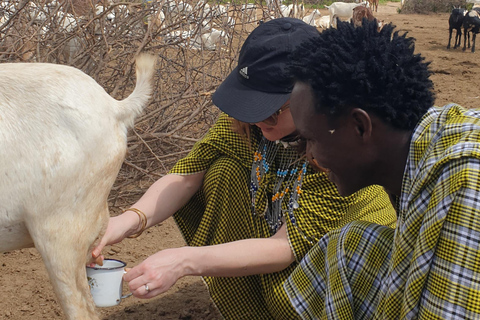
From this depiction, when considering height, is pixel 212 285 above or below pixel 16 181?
below

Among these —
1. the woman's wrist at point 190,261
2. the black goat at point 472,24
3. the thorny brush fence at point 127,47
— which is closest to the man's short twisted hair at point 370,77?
the woman's wrist at point 190,261

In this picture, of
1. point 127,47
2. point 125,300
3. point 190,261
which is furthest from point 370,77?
point 127,47

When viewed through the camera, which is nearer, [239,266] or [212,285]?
[239,266]

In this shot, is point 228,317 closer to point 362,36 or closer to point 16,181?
point 16,181

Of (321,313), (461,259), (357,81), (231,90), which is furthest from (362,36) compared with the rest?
(321,313)

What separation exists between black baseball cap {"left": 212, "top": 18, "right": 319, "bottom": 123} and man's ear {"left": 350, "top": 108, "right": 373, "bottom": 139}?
535 millimetres

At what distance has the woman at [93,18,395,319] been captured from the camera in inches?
70.3

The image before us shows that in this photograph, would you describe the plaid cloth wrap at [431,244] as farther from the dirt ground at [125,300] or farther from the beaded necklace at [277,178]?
the dirt ground at [125,300]

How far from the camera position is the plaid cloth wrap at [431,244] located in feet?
3.58

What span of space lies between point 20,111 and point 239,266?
0.80m

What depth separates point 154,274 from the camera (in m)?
1.60

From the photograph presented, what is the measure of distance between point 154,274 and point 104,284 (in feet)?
0.99

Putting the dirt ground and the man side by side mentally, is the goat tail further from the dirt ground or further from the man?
the dirt ground

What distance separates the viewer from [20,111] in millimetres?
1679
